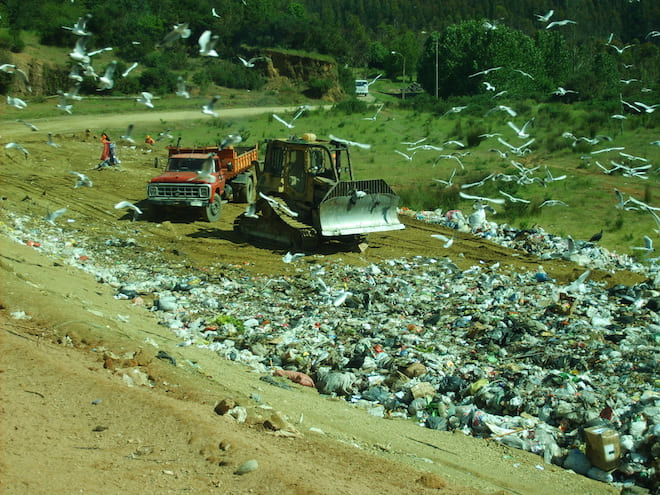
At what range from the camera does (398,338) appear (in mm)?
8727

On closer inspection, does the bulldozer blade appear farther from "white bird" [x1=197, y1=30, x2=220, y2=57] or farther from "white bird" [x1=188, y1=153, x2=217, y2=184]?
"white bird" [x1=197, y1=30, x2=220, y2=57]

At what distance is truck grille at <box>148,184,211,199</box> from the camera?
50.6 ft

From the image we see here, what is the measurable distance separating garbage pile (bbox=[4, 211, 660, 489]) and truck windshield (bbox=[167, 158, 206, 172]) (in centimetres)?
360

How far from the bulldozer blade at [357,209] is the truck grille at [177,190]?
4.13 meters

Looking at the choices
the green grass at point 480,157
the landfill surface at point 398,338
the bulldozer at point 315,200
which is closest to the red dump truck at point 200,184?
the landfill surface at point 398,338

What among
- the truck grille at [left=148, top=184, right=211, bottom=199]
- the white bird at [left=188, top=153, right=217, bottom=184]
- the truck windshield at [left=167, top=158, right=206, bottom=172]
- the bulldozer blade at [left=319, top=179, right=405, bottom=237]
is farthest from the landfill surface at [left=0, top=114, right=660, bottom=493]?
the truck windshield at [left=167, top=158, right=206, bottom=172]

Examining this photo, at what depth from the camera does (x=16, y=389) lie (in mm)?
5379

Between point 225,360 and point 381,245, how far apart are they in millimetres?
6673

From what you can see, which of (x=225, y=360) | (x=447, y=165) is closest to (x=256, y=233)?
(x=225, y=360)

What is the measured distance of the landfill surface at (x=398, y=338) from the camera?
18.9ft

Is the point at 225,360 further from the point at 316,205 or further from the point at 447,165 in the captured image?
the point at 447,165

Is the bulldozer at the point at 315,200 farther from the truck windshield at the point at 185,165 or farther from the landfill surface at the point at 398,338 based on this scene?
the truck windshield at the point at 185,165

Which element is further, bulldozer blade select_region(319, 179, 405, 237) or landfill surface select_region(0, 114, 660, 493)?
bulldozer blade select_region(319, 179, 405, 237)

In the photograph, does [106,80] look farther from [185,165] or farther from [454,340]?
[185,165]
